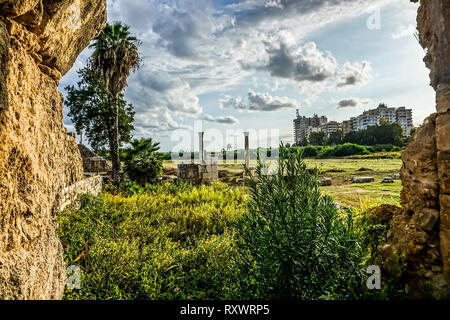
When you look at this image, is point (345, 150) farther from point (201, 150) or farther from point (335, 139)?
point (201, 150)

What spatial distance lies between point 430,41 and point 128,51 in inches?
555

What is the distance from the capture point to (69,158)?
6.59 m

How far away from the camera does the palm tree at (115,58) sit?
12965 millimetres

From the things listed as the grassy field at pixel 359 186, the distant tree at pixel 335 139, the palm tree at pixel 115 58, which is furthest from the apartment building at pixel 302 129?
the palm tree at pixel 115 58

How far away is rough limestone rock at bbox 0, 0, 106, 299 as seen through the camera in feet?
4.54

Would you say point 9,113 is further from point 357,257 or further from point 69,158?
point 69,158

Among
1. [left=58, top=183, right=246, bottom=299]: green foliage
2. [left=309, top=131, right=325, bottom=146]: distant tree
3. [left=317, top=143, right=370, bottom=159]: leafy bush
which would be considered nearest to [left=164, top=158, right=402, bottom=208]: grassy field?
[left=58, top=183, right=246, bottom=299]: green foliage

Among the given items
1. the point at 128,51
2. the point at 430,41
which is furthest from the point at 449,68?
the point at 128,51

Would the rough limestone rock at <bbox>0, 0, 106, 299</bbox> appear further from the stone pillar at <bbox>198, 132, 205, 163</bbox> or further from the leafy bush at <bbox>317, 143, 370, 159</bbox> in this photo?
the leafy bush at <bbox>317, 143, 370, 159</bbox>

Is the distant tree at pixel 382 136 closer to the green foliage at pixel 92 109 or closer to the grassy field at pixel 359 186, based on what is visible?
the grassy field at pixel 359 186

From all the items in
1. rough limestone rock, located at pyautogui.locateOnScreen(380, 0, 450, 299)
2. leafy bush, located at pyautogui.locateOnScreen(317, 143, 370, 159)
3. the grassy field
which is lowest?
the grassy field

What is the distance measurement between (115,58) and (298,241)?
14.1 metres

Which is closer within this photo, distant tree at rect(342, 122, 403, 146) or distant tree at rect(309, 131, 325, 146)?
distant tree at rect(342, 122, 403, 146)

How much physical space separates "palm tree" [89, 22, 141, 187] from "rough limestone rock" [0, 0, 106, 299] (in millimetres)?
11436
